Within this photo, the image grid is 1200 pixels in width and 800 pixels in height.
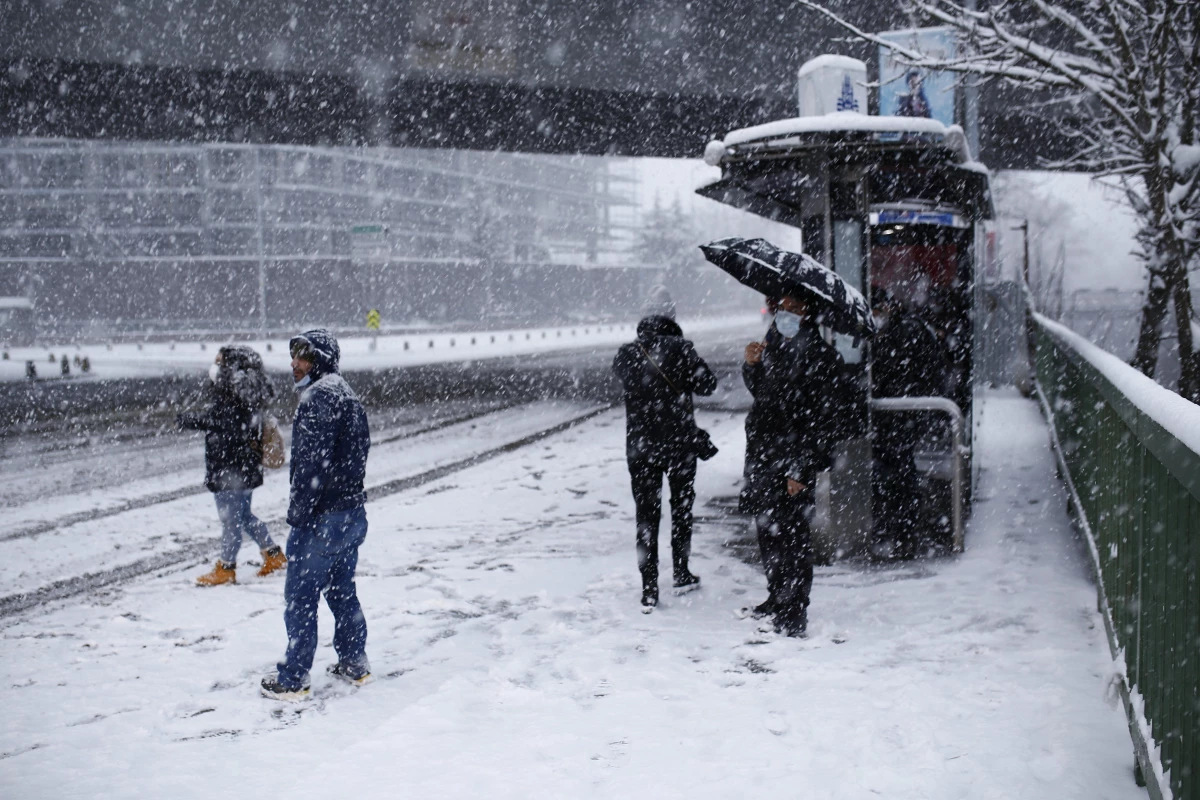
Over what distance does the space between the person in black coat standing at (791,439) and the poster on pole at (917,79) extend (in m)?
3.89

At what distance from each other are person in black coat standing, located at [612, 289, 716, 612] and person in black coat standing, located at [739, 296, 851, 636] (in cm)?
52

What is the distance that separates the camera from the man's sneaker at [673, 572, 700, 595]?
6.60m

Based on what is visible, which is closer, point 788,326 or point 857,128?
point 788,326

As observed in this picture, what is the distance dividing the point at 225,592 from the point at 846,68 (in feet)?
18.3

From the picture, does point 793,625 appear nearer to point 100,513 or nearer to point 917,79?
point 917,79

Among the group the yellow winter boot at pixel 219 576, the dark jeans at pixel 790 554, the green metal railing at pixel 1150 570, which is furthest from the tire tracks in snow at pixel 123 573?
the green metal railing at pixel 1150 570

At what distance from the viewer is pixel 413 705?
4.89 m

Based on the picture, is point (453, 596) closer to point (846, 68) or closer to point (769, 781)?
point (769, 781)

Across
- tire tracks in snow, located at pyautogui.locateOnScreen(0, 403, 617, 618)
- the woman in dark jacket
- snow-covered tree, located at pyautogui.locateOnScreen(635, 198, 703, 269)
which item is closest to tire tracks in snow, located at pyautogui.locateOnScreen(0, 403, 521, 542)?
Answer: tire tracks in snow, located at pyautogui.locateOnScreen(0, 403, 617, 618)

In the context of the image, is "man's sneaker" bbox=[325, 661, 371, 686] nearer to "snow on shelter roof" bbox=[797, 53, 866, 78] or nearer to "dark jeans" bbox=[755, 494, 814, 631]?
"dark jeans" bbox=[755, 494, 814, 631]

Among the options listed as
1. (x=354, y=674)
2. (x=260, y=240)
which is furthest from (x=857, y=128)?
(x=260, y=240)

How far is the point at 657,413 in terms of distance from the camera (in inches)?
241

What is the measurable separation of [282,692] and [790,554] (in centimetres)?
270

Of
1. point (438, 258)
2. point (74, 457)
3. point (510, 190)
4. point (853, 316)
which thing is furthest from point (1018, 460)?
point (510, 190)
